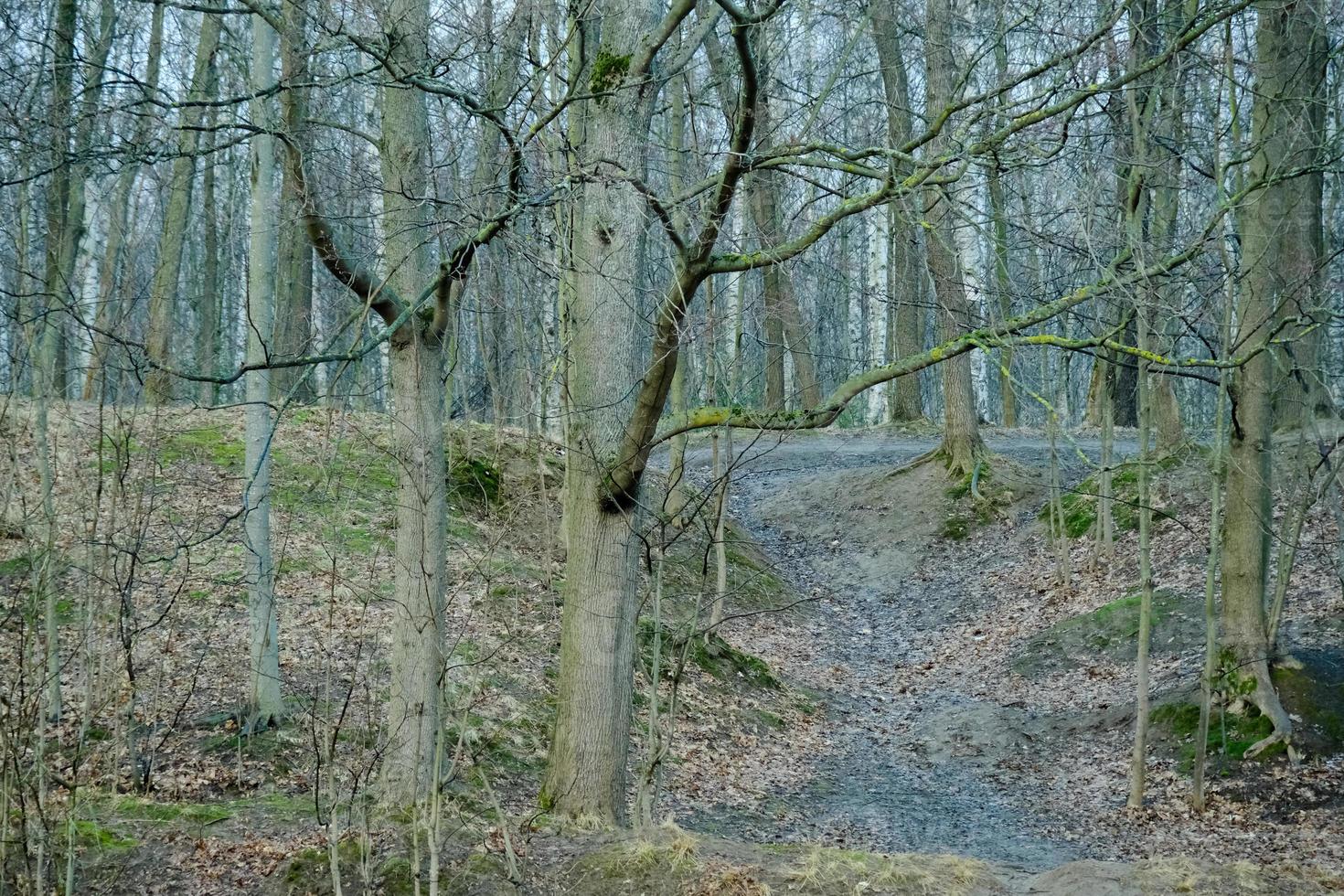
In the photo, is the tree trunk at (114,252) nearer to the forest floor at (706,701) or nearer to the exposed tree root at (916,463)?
the forest floor at (706,701)

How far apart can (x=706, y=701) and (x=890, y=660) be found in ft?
11.9

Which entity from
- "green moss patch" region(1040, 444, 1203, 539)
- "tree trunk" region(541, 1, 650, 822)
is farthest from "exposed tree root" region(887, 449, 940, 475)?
"tree trunk" region(541, 1, 650, 822)

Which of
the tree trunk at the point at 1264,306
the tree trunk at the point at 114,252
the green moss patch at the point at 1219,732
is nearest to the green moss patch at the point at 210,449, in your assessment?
the tree trunk at the point at 114,252

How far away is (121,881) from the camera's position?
5.31m

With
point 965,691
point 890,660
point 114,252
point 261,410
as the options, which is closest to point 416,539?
point 261,410

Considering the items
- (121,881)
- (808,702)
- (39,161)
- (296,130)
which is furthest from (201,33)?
(121,881)

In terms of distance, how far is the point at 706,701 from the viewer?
35.4 feet

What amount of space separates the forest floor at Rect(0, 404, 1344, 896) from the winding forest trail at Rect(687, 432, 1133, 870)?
50 mm

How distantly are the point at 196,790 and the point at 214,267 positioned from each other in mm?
14872

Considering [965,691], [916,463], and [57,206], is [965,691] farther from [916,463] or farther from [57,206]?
[57,206]

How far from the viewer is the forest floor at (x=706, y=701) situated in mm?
5543

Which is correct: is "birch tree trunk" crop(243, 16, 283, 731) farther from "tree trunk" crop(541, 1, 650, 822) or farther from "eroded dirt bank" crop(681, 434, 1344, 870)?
"eroded dirt bank" crop(681, 434, 1344, 870)

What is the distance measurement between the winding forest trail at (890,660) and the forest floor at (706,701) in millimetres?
50

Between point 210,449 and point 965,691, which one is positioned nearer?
point 965,691
